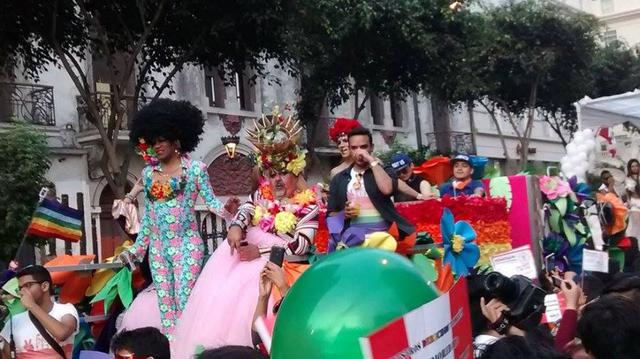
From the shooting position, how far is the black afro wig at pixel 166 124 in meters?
5.63

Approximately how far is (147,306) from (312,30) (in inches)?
493

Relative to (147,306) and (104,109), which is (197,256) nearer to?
(147,306)

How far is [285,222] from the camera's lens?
5406mm

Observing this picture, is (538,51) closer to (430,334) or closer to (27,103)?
(27,103)

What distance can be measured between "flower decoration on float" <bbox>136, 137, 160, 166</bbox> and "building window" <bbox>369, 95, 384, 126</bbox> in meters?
20.9

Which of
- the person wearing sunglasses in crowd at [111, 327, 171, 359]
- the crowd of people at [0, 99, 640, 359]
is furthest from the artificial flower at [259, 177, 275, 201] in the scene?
the person wearing sunglasses in crowd at [111, 327, 171, 359]

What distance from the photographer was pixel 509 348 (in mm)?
2410

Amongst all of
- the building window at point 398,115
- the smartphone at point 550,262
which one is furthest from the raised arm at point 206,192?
the building window at point 398,115

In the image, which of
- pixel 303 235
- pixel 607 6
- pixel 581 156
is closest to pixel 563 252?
pixel 303 235

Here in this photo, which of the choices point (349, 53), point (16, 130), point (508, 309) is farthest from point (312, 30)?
point (508, 309)

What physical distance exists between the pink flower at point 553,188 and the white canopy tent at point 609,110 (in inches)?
207

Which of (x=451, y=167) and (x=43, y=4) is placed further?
(x=43, y=4)

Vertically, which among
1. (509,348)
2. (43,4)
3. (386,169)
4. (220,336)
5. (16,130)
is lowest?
(220,336)

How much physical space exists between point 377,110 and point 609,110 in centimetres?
1462
